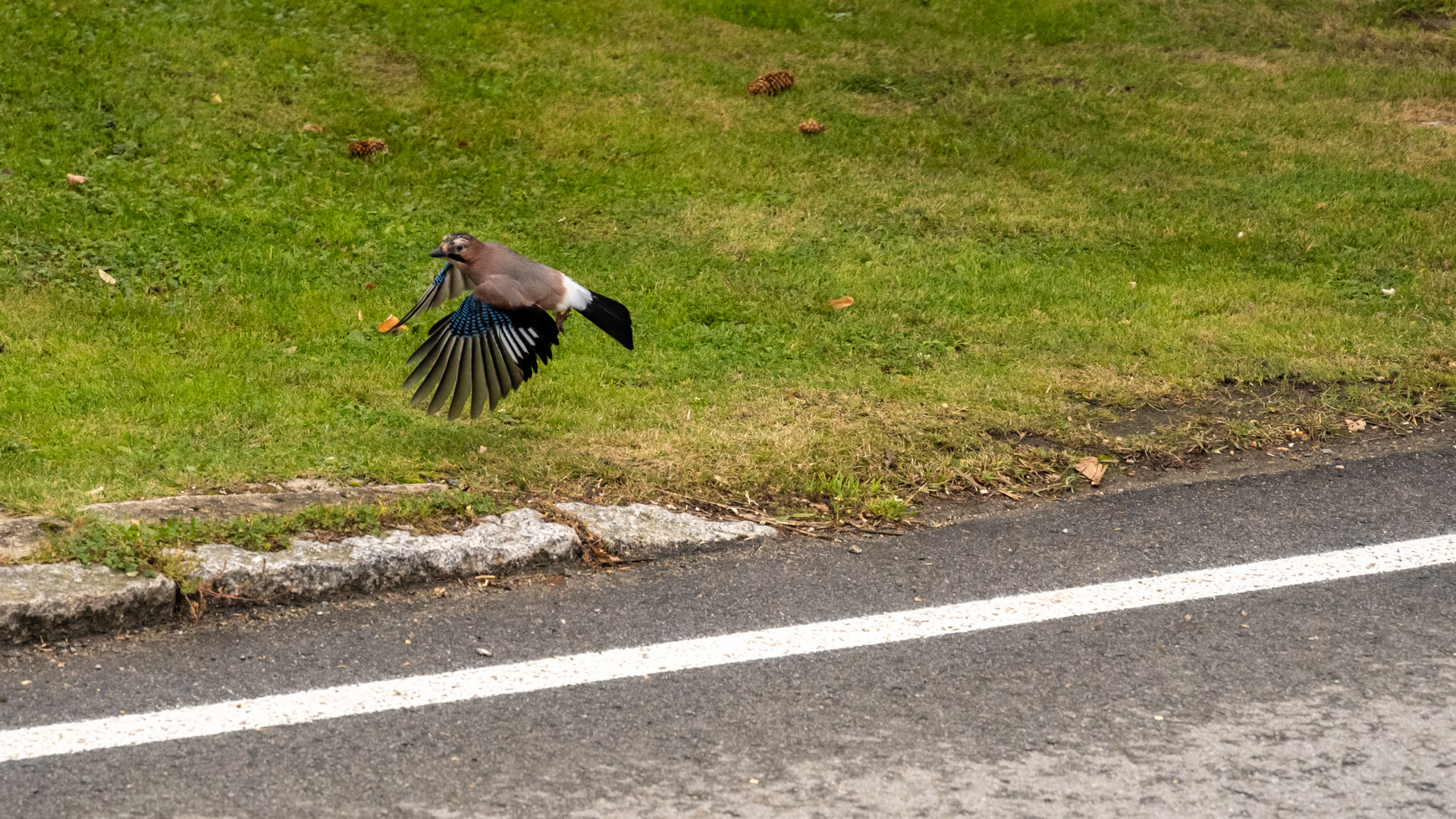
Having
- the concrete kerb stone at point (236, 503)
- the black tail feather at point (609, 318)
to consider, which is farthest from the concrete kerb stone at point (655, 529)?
the black tail feather at point (609, 318)

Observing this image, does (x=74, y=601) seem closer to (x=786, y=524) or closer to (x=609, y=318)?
(x=786, y=524)

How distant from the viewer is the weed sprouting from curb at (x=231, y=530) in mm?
3414

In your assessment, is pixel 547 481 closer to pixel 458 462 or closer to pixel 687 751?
pixel 458 462

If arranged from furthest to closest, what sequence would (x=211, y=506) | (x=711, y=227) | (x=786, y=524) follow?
(x=711, y=227) → (x=786, y=524) → (x=211, y=506)

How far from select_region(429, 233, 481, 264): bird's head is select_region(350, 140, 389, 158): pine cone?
2797 mm

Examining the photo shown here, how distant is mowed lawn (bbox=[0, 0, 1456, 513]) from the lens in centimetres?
479

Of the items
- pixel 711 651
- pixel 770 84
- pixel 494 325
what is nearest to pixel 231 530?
pixel 494 325

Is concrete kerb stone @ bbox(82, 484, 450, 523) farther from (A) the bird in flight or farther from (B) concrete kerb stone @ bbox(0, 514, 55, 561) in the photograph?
(A) the bird in flight

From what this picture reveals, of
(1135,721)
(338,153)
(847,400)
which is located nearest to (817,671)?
(1135,721)

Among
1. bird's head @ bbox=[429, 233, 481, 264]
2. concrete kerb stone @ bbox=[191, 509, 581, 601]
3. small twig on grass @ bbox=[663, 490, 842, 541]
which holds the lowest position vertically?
small twig on grass @ bbox=[663, 490, 842, 541]

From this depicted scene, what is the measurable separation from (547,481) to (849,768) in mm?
1828

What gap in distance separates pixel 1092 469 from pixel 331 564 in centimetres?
265

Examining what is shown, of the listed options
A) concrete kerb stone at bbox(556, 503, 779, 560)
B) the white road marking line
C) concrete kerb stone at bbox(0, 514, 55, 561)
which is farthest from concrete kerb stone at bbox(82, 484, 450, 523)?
the white road marking line

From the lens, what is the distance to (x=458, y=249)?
4.85 m
